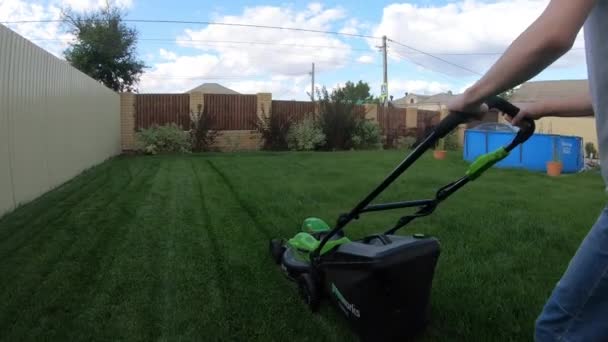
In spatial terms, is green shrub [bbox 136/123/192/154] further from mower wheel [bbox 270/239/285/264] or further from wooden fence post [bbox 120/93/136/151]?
mower wheel [bbox 270/239/285/264]

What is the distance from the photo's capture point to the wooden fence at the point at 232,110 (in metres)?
17.7

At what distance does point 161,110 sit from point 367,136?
7.75 metres

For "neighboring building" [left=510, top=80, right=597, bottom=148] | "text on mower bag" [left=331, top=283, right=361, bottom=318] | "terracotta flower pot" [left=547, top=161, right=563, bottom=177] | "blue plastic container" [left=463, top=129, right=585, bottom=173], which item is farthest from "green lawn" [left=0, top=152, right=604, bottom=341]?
"neighboring building" [left=510, top=80, right=597, bottom=148]

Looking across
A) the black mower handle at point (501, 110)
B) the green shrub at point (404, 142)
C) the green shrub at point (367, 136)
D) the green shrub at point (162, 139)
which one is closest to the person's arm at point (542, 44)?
the black mower handle at point (501, 110)

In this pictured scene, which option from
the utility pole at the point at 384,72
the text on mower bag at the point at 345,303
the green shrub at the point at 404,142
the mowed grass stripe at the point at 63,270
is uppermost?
the utility pole at the point at 384,72

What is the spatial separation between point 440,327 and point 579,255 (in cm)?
145

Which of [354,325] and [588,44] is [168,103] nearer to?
[354,325]

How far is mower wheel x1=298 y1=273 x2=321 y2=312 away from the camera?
2.80 m

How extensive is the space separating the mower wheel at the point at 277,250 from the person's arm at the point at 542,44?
2587 mm

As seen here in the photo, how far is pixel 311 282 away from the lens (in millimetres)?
2840

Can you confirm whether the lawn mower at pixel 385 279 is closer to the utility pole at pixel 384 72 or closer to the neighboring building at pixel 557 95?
the neighboring building at pixel 557 95

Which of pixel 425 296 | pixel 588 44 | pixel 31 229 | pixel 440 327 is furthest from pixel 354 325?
pixel 31 229

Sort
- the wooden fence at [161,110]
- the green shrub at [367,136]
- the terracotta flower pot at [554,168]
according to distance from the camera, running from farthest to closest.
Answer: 1. the green shrub at [367,136]
2. the wooden fence at [161,110]
3. the terracotta flower pot at [554,168]

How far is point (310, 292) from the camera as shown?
2.83 metres
